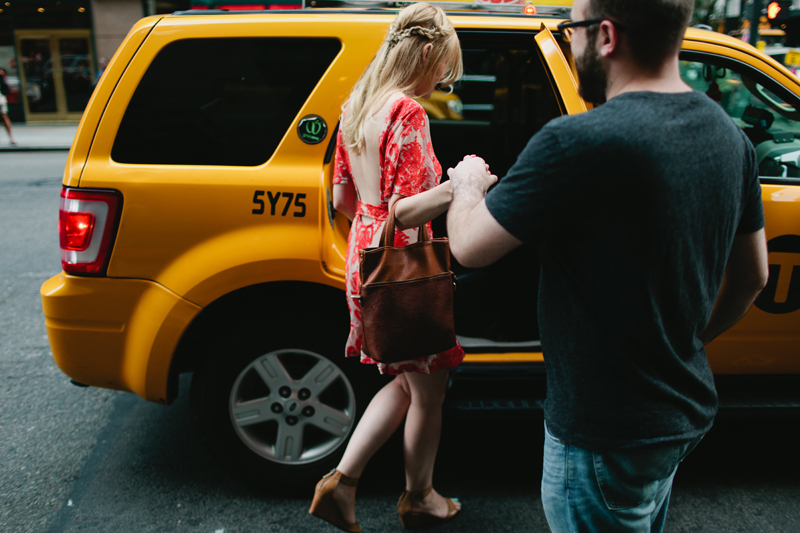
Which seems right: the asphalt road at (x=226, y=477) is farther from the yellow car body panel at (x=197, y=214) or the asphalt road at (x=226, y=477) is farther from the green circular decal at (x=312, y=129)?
the green circular decal at (x=312, y=129)

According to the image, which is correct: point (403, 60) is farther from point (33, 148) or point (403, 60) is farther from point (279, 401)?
point (33, 148)

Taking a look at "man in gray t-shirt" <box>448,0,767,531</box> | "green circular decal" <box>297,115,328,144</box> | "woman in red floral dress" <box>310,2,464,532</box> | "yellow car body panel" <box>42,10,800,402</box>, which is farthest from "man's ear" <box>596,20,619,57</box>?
"green circular decal" <box>297,115,328,144</box>

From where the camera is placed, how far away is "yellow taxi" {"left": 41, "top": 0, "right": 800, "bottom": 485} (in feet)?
7.63

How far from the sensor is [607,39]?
3.68ft

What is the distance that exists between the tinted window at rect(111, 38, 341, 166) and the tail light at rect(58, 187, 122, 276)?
0.58ft

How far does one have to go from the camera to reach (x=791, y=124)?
8.60 feet

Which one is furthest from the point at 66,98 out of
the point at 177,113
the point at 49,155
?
the point at 177,113

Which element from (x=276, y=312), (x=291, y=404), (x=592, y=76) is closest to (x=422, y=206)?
(x=592, y=76)

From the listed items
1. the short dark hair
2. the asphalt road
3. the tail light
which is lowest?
the asphalt road

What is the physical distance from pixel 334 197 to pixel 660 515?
145cm

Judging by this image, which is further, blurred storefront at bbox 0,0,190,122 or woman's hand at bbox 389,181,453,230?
blurred storefront at bbox 0,0,190,122

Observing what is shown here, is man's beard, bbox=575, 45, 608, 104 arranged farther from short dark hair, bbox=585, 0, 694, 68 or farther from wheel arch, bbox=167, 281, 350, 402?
wheel arch, bbox=167, 281, 350, 402

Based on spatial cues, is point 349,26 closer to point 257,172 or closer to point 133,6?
point 257,172

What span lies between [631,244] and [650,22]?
0.39 m
